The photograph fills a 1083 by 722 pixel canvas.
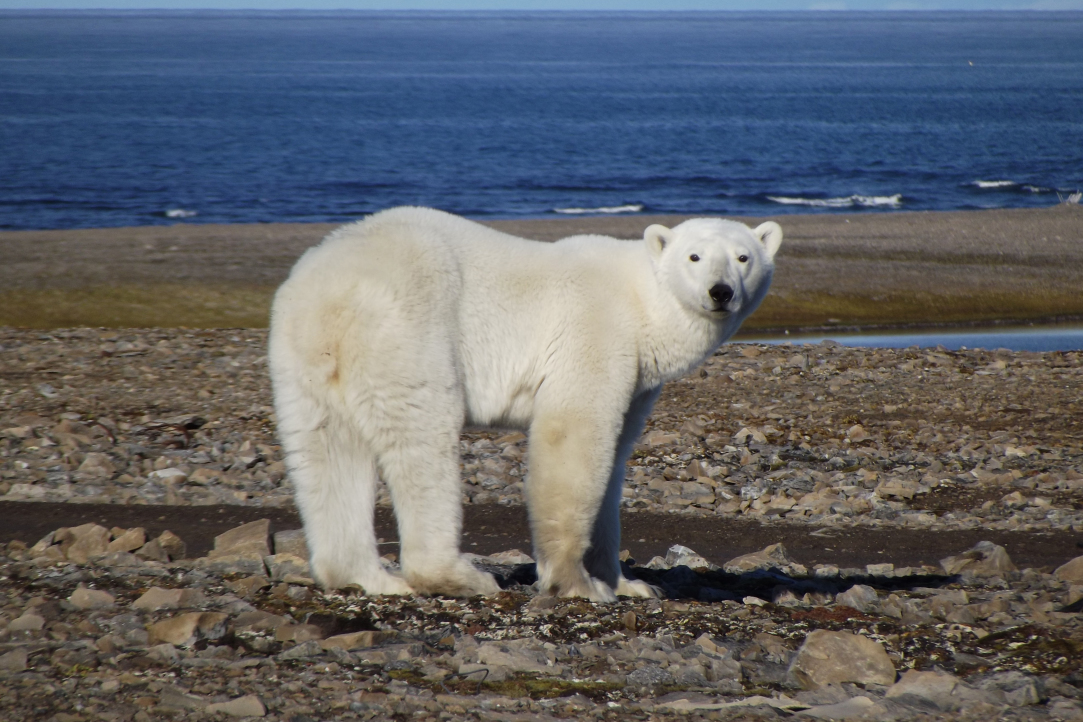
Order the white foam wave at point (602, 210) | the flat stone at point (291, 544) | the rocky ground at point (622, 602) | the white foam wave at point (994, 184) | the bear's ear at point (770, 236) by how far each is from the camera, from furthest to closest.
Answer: the white foam wave at point (994, 184) < the white foam wave at point (602, 210) < the flat stone at point (291, 544) < the bear's ear at point (770, 236) < the rocky ground at point (622, 602)

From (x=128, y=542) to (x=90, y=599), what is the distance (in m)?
1.18

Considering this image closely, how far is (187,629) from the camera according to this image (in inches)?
147

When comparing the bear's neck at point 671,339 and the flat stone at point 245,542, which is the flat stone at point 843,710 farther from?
the flat stone at point 245,542

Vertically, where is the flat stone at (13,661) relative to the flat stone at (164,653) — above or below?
above

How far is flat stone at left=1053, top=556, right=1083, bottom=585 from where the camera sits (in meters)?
5.11

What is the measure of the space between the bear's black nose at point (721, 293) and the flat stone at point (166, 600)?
2.59 metres

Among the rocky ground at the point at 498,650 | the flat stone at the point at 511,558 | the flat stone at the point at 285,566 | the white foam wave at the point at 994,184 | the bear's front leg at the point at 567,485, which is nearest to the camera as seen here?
the rocky ground at the point at 498,650

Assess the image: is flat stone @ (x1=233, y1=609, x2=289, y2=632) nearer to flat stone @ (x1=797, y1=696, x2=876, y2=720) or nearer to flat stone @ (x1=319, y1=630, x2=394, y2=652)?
flat stone @ (x1=319, y1=630, x2=394, y2=652)

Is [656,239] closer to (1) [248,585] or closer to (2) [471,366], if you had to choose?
(2) [471,366]

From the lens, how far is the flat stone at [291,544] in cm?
531

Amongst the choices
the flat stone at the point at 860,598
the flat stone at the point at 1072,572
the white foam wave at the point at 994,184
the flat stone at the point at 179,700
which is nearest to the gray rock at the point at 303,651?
the flat stone at the point at 179,700

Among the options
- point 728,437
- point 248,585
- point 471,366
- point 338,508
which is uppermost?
point 471,366

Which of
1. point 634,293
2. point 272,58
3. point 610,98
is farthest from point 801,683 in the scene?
point 272,58

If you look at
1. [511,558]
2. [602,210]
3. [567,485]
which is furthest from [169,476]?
[602,210]
